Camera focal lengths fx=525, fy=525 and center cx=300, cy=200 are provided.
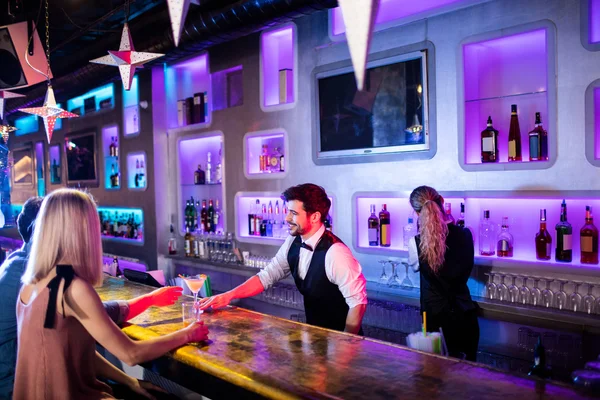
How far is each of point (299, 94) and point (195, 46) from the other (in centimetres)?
96

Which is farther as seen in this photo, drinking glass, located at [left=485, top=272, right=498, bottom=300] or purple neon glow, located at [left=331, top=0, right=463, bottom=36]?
purple neon glow, located at [left=331, top=0, right=463, bottom=36]

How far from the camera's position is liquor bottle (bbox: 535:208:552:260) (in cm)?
313

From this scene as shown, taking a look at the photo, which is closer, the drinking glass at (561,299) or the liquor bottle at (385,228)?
the drinking glass at (561,299)

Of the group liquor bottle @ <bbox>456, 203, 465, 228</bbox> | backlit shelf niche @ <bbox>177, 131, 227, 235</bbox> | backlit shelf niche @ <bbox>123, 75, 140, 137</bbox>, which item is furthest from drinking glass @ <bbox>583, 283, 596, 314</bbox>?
backlit shelf niche @ <bbox>123, 75, 140, 137</bbox>

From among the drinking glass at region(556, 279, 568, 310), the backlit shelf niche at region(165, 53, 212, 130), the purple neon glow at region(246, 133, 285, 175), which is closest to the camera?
the drinking glass at region(556, 279, 568, 310)

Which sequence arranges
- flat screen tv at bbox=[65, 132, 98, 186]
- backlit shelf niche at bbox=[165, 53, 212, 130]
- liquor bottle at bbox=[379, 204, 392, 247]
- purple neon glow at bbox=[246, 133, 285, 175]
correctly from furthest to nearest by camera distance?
flat screen tv at bbox=[65, 132, 98, 186] → backlit shelf niche at bbox=[165, 53, 212, 130] → purple neon glow at bbox=[246, 133, 285, 175] → liquor bottle at bbox=[379, 204, 392, 247]

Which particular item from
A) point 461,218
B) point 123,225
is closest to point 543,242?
point 461,218

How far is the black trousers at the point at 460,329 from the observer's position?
3.07 m

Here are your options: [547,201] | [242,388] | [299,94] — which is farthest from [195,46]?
[242,388]

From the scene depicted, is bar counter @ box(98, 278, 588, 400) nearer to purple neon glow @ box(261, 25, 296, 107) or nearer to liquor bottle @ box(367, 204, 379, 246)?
liquor bottle @ box(367, 204, 379, 246)

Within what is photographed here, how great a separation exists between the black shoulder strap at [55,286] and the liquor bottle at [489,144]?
8.26ft

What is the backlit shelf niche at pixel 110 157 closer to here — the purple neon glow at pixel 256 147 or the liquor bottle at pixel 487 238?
the purple neon glow at pixel 256 147

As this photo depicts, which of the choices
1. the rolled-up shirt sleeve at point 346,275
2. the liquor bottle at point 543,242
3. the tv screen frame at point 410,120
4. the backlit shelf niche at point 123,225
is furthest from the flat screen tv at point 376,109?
the backlit shelf niche at point 123,225

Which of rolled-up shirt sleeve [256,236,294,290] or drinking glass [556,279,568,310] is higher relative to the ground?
rolled-up shirt sleeve [256,236,294,290]
